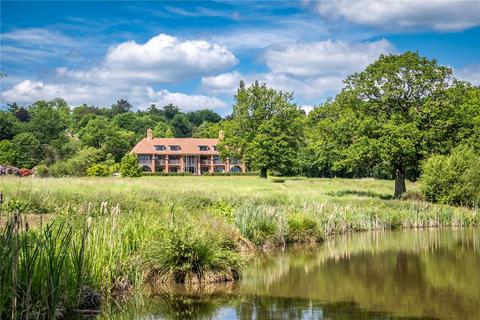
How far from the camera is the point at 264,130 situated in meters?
69.4

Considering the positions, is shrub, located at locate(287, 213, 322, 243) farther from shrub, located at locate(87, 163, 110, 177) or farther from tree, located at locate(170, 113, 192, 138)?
tree, located at locate(170, 113, 192, 138)

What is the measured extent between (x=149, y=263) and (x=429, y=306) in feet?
23.7

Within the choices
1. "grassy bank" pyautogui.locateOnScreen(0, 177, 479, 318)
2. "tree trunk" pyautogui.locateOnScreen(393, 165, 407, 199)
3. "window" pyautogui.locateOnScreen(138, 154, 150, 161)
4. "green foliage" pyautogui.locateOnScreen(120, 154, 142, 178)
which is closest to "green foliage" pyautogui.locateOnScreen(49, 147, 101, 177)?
"green foliage" pyautogui.locateOnScreen(120, 154, 142, 178)

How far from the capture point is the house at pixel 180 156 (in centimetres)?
10512

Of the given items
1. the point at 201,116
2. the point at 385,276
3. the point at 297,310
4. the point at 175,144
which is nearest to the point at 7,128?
the point at 175,144

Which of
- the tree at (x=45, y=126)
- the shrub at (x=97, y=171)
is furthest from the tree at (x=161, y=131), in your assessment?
the shrub at (x=97, y=171)

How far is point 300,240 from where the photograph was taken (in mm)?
24516

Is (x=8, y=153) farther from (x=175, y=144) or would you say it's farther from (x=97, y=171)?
(x=175, y=144)

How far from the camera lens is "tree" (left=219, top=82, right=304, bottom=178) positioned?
225ft

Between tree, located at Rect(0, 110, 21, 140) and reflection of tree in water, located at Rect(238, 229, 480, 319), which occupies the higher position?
tree, located at Rect(0, 110, 21, 140)

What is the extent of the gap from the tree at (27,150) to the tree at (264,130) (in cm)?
3953

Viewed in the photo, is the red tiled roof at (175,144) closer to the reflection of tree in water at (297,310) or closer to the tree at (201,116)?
the tree at (201,116)

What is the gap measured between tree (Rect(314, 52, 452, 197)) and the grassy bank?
1033cm

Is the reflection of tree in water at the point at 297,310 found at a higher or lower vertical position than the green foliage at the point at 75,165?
lower
